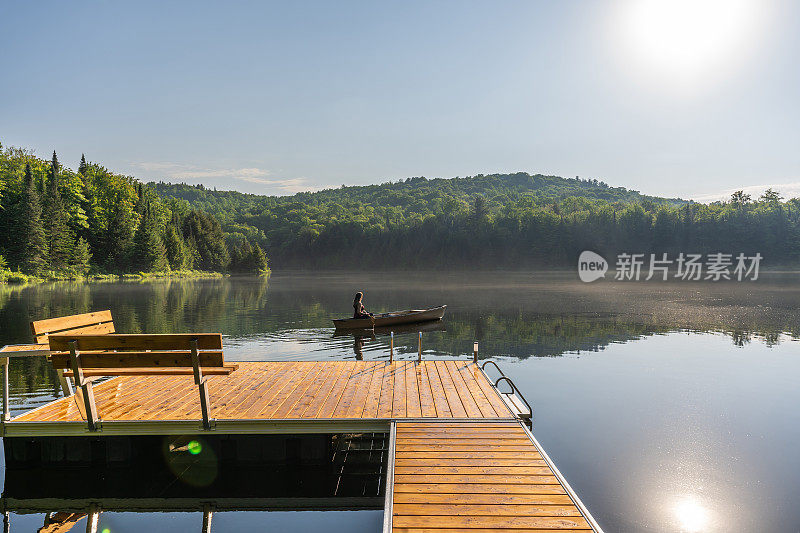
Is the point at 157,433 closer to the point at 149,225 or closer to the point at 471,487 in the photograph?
the point at 471,487

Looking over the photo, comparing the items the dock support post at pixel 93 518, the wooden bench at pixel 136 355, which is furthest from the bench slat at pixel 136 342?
the dock support post at pixel 93 518

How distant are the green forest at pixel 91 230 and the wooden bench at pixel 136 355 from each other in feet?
247

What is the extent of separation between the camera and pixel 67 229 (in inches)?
3007

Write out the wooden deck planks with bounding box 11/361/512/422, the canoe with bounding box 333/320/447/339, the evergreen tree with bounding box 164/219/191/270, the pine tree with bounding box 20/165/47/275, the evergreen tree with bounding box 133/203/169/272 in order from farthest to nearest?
the evergreen tree with bounding box 164/219/191/270 < the evergreen tree with bounding box 133/203/169/272 < the pine tree with bounding box 20/165/47/275 < the canoe with bounding box 333/320/447/339 < the wooden deck planks with bounding box 11/361/512/422

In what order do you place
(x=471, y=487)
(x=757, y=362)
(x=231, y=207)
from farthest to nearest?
(x=231, y=207) → (x=757, y=362) → (x=471, y=487)

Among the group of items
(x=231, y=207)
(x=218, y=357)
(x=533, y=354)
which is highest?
(x=231, y=207)

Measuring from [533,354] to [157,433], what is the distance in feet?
49.3

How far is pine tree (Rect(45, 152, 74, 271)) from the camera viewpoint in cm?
7394

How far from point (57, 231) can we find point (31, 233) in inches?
221

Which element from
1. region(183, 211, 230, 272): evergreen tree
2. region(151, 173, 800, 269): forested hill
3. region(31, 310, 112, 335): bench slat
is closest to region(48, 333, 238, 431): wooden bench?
region(31, 310, 112, 335): bench slat

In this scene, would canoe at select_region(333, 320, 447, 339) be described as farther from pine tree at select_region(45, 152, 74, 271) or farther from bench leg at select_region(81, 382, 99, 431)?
pine tree at select_region(45, 152, 74, 271)

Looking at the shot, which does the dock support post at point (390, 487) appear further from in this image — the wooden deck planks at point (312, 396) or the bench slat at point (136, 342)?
the bench slat at point (136, 342)

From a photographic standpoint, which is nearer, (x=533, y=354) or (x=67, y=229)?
(x=533, y=354)

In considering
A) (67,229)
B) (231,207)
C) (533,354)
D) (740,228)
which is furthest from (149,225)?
(740,228)
